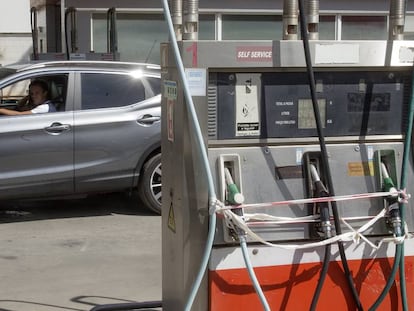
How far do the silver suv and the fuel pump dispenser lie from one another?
4461 millimetres

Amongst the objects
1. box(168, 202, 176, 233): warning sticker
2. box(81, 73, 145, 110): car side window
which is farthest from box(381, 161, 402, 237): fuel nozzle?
box(81, 73, 145, 110): car side window

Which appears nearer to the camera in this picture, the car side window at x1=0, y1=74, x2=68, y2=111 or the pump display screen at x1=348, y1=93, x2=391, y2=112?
the pump display screen at x1=348, y1=93, x2=391, y2=112

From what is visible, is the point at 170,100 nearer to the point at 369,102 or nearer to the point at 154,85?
the point at 369,102

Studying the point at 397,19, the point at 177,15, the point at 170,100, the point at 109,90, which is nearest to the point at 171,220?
the point at 170,100

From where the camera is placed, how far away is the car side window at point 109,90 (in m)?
7.89

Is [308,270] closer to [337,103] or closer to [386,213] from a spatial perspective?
[386,213]

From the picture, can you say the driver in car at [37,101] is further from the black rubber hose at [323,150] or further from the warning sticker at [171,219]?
the black rubber hose at [323,150]

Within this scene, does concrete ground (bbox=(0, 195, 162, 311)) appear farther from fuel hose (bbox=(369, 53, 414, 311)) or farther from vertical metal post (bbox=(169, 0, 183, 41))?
vertical metal post (bbox=(169, 0, 183, 41))

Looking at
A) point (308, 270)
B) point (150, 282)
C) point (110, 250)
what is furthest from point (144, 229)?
point (308, 270)

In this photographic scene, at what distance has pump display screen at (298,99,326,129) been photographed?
315 centimetres

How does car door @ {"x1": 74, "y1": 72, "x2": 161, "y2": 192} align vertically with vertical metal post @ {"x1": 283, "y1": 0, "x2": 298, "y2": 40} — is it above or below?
below

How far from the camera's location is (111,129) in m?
7.77

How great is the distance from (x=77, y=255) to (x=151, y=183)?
5.66 feet

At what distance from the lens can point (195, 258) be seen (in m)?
3.05
